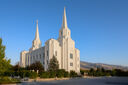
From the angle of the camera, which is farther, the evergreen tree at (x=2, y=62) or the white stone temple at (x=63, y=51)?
the white stone temple at (x=63, y=51)

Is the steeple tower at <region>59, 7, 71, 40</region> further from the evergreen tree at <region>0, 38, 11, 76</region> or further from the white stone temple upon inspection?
the evergreen tree at <region>0, 38, 11, 76</region>

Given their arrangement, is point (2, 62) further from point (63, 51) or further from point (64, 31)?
point (64, 31)

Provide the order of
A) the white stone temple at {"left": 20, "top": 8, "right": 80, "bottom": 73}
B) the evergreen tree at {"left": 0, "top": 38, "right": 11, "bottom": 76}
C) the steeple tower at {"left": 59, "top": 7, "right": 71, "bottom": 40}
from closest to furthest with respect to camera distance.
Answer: the evergreen tree at {"left": 0, "top": 38, "right": 11, "bottom": 76}
the white stone temple at {"left": 20, "top": 8, "right": 80, "bottom": 73}
the steeple tower at {"left": 59, "top": 7, "right": 71, "bottom": 40}

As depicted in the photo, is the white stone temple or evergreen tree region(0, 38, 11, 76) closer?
evergreen tree region(0, 38, 11, 76)

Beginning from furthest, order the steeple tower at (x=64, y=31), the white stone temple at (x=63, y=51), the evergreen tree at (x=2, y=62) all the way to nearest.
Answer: the steeple tower at (x=64, y=31) → the white stone temple at (x=63, y=51) → the evergreen tree at (x=2, y=62)

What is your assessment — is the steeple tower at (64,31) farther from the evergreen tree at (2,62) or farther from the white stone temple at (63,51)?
the evergreen tree at (2,62)

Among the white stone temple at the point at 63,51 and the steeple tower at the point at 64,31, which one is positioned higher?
the steeple tower at the point at 64,31

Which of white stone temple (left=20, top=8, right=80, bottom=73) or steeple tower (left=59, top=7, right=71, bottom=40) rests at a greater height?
steeple tower (left=59, top=7, right=71, bottom=40)

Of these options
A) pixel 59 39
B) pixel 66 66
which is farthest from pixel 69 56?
pixel 59 39

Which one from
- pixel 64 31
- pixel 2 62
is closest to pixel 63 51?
pixel 64 31

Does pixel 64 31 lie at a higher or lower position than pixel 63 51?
higher

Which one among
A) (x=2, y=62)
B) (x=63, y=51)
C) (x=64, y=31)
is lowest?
(x=2, y=62)

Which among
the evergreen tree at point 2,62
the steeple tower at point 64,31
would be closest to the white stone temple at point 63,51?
the steeple tower at point 64,31

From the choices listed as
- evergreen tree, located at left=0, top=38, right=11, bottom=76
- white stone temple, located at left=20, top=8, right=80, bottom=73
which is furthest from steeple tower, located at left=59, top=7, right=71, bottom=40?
evergreen tree, located at left=0, top=38, right=11, bottom=76
